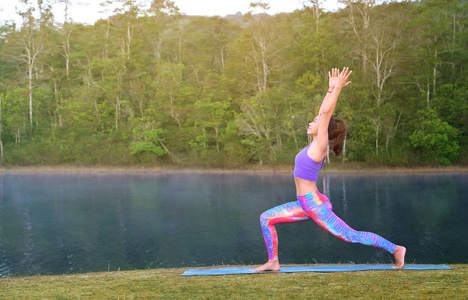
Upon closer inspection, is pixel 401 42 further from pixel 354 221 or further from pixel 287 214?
pixel 287 214

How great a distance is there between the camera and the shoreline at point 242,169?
1523 inches

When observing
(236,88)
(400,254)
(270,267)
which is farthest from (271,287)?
(236,88)

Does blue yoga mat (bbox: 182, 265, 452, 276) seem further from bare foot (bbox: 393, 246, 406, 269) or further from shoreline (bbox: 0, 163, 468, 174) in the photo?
shoreline (bbox: 0, 163, 468, 174)

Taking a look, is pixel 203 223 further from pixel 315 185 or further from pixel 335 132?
pixel 335 132

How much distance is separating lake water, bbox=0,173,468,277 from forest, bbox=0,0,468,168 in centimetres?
706

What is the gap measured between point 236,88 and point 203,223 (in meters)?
30.1

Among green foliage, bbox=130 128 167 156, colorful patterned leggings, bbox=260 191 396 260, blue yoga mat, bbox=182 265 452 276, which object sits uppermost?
colorful patterned leggings, bbox=260 191 396 260

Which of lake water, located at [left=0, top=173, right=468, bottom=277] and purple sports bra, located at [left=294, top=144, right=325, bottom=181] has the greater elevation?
purple sports bra, located at [left=294, top=144, right=325, bottom=181]

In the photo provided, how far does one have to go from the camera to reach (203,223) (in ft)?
63.9

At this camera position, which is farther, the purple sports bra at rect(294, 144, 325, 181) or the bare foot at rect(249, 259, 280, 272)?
the bare foot at rect(249, 259, 280, 272)

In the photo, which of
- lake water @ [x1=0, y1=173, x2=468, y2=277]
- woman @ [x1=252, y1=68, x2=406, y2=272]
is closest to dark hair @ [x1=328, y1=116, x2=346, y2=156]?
woman @ [x1=252, y1=68, x2=406, y2=272]

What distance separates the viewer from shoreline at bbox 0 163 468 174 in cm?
3869

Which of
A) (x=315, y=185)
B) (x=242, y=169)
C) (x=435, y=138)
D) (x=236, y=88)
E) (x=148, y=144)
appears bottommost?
(x=242, y=169)

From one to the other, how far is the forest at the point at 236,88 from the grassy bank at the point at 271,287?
111 ft
